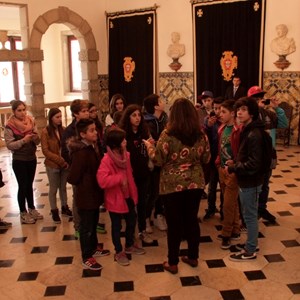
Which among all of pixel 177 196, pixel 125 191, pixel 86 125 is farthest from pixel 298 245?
pixel 86 125

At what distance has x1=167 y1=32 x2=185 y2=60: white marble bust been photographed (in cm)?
1006

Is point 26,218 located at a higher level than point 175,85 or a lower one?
lower

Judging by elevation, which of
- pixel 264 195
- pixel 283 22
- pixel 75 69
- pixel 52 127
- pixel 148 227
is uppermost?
pixel 283 22

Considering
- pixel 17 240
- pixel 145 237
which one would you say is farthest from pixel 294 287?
pixel 17 240

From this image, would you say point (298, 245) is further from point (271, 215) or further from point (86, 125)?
point (86, 125)

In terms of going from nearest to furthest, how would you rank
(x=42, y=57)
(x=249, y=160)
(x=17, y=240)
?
(x=249, y=160), (x=17, y=240), (x=42, y=57)

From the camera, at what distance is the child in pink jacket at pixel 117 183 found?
3.43m

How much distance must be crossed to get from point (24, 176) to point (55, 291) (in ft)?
5.50

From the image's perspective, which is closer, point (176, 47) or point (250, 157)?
point (250, 157)

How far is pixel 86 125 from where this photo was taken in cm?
349

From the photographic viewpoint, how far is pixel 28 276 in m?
3.61

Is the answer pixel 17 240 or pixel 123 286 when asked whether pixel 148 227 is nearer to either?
pixel 123 286

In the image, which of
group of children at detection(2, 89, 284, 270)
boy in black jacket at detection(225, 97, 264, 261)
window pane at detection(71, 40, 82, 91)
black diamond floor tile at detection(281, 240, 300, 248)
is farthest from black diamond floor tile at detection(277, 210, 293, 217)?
window pane at detection(71, 40, 82, 91)

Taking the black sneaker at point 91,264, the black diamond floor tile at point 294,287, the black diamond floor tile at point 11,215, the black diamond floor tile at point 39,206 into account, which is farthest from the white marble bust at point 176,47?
the black diamond floor tile at point 294,287
